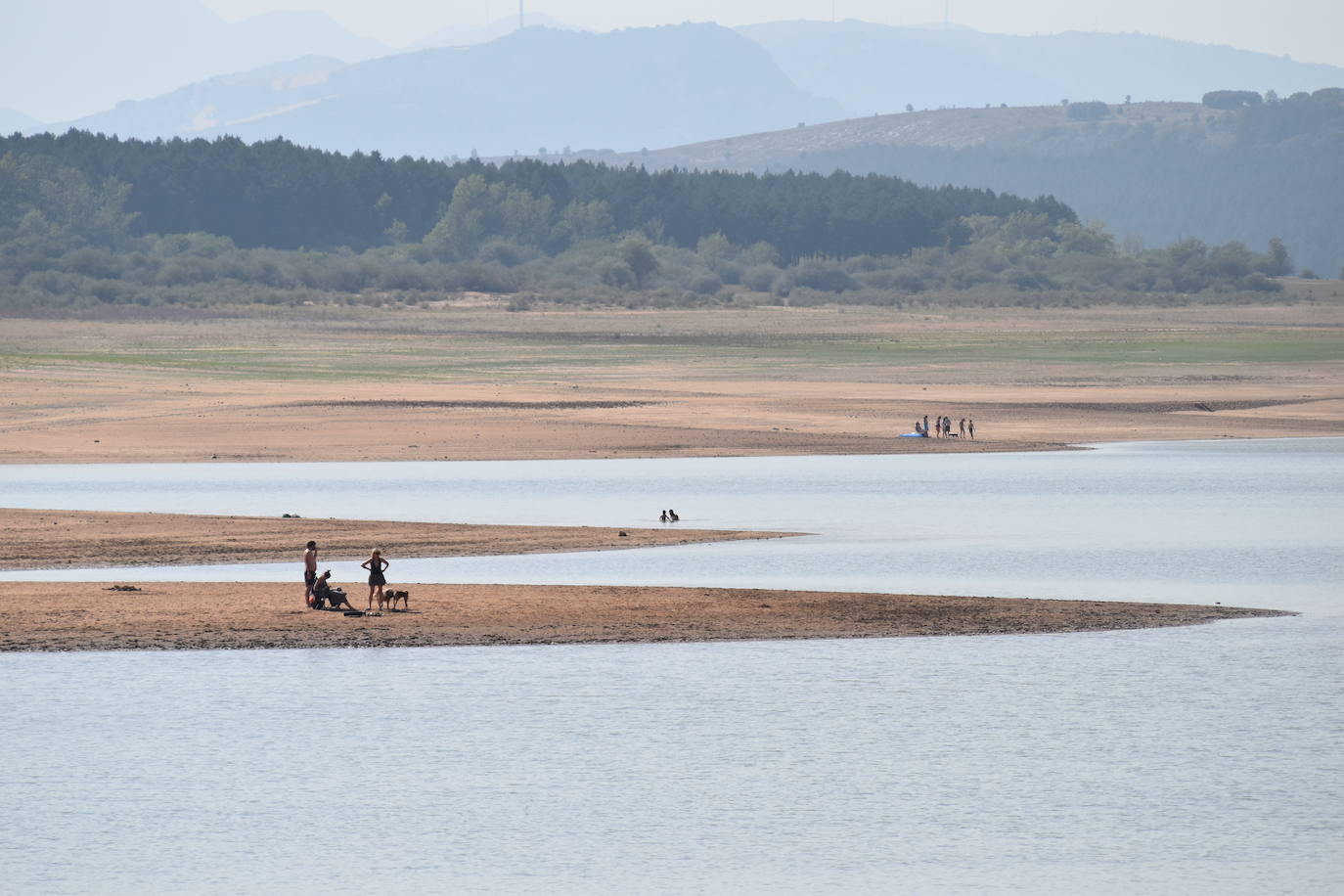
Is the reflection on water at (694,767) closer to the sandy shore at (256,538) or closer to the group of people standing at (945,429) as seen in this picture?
the sandy shore at (256,538)

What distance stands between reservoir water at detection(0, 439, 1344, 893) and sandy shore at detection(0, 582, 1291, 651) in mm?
581

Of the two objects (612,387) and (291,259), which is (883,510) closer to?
(612,387)

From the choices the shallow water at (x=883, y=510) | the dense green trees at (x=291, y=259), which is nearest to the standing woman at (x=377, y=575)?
the shallow water at (x=883, y=510)

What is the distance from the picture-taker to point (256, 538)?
3750 cm

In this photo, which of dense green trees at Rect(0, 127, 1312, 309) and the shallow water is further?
dense green trees at Rect(0, 127, 1312, 309)

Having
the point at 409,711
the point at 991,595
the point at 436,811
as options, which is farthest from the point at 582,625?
the point at 436,811

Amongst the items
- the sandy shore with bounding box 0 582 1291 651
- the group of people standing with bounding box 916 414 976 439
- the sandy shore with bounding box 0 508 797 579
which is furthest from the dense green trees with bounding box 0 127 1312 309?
the sandy shore with bounding box 0 582 1291 651

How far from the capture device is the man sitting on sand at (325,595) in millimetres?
29188

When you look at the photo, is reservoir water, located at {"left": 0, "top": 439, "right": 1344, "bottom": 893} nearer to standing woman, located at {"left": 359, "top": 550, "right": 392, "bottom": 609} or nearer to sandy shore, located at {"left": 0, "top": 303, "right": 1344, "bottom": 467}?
standing woman, located at {"left": 359, "top": 550, "right": 392, "bottom": 609}

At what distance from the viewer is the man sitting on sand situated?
29188mm

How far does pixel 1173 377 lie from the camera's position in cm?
8619

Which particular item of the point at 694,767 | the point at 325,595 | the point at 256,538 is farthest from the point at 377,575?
the point at 256,538

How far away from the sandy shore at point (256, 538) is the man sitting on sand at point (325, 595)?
14.6ft

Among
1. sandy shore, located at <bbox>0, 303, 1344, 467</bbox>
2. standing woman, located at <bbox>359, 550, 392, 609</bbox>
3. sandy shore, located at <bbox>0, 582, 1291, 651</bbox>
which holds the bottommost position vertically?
sandy shore, located at <bbox>0, 582, 1291, 651</bbox>
